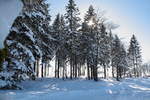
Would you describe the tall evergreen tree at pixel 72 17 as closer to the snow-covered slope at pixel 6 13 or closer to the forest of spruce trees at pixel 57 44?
the forest of spruce trees at pixel 57 44

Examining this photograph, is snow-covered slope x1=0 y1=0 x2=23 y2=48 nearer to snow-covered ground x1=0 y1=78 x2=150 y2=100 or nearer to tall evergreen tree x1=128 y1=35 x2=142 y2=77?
snow-covered ground x1=0 y1=78 x2=150 y2=100

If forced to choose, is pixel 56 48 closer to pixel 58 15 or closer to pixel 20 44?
pixel 58 15

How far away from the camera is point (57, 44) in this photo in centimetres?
4831

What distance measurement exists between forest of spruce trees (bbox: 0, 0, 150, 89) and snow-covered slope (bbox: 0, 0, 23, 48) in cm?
61

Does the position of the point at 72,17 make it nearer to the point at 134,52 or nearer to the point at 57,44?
the point at 57,44

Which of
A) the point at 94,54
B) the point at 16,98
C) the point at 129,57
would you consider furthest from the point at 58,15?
the point at 16,98

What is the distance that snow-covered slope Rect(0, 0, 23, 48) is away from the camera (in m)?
5.13

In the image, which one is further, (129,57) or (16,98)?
(129,57)

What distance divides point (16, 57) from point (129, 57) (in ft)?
195

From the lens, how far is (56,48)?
49.2 m

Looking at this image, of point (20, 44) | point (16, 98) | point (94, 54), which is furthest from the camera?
point (94, 54)

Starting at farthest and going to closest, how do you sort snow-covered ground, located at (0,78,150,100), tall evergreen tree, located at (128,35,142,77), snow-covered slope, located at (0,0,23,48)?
1. tall evergreen tree, located at (128,35,142,77)
2. snow-covered ground, located at (0,78,150,100)
3. snow-covered slope, located at (0,0,23,48)

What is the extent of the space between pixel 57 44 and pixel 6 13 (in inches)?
1699

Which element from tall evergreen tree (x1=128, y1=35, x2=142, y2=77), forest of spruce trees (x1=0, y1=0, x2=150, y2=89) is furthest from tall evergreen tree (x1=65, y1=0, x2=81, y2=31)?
tall evergreen tree (x1=128, y1=35, x2=142, y2=77)
